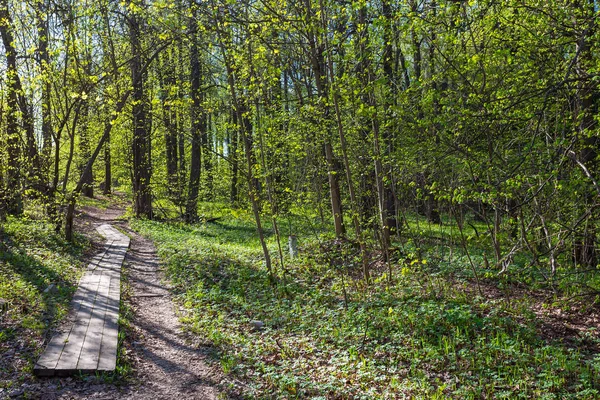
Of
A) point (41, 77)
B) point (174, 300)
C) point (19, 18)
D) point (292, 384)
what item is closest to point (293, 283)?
point (174, 300)

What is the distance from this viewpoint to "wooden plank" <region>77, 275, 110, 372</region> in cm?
477

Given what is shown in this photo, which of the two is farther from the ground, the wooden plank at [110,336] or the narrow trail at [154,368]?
the wooden plank at [110,336]

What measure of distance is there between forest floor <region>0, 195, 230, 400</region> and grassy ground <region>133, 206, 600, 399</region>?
290 mm

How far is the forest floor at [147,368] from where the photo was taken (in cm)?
440

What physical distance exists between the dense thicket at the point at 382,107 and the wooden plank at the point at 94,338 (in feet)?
9.92

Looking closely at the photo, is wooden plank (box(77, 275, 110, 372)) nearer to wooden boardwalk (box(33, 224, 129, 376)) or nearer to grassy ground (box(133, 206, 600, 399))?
wooden boardwalk (box(33, 224, 129, 376))

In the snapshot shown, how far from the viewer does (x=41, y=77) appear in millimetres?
9508

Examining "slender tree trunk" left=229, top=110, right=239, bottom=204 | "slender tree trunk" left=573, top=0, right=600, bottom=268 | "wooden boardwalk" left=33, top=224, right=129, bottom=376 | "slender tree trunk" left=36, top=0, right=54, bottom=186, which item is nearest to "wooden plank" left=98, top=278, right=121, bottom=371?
"wooden boardwalk" left=33, top=224, right=129, bottom=376

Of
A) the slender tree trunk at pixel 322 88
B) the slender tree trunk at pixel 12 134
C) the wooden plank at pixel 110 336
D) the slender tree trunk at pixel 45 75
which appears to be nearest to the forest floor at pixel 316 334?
the wooden plank at pixel 110 336

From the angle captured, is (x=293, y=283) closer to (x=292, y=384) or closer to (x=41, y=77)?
(x=292, y=384)

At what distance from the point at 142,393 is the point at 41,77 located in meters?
7.88

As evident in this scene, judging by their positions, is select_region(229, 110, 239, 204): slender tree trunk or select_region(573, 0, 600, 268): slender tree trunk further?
select_region(229, 110, 239, 204): slender tree trunk

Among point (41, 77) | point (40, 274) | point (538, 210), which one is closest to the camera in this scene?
point (538, 210)

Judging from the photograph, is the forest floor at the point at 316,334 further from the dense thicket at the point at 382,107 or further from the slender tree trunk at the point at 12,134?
the slender tree trunk at the point at 12,134
